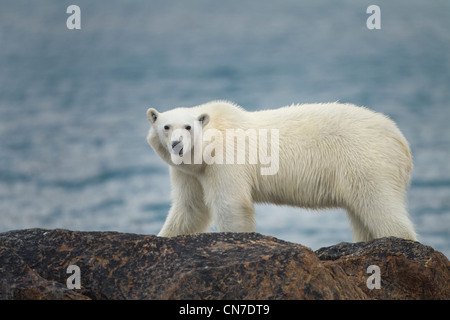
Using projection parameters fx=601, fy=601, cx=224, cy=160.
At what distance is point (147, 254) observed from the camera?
5.38 meters

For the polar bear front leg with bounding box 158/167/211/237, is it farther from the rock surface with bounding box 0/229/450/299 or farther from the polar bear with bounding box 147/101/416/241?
the rock surface with bounding box 0/229/450/299

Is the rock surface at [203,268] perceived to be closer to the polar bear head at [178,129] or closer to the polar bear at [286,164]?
the polar bear at [286,164]

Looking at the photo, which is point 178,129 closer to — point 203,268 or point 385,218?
point 385,218

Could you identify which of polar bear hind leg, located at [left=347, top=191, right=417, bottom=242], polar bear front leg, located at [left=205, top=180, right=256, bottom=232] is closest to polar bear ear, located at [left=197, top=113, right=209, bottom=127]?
polar bear front leg, located at [left=205, top=180, right=256, bottom=232]

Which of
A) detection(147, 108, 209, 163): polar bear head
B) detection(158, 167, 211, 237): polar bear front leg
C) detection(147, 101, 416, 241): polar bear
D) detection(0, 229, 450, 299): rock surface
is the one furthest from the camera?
detection(158, 167, 211, 237): polar bear front leg

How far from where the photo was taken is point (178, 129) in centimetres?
807

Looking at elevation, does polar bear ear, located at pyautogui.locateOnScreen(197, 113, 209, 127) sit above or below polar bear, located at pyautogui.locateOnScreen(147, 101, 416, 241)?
above

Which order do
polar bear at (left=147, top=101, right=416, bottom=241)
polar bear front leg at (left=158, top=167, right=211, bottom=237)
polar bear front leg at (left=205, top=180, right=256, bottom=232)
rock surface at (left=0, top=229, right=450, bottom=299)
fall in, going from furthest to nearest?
1. polar bear front leg at (left=158, top=167, right=211, bottom=237)
2. polar bear front leg at (left=205, top=180, right=256, bottom=232)
3. polar bear at (left=147, top=101, right=416, bottom=241)
4. rock surface at (left=0, top=229, right=450, bottom=299)

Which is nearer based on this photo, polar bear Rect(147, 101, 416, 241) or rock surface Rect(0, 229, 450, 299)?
rock surface Rect(0, 229, 450, 299)

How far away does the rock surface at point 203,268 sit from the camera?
4.90 metres

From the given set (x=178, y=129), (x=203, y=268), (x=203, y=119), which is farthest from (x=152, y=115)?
(x=203, y=268)

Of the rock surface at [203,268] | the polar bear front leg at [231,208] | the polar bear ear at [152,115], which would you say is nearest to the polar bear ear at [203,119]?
the polar bear ear at [152,115]

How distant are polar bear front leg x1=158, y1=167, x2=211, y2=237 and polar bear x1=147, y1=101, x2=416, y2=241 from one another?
0.05ft

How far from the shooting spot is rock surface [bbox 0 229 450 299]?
16.1 feet
